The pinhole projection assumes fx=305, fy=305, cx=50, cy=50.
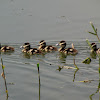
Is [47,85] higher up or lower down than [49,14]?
Result: lower down

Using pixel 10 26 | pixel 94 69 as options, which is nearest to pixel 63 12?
pixel 10 26

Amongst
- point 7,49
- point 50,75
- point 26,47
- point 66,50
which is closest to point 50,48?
point 66,50

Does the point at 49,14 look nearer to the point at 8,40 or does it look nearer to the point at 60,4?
the point at 60,4

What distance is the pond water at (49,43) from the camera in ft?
16.2

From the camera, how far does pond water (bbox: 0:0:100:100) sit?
4.95m

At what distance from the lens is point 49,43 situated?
9219 mm

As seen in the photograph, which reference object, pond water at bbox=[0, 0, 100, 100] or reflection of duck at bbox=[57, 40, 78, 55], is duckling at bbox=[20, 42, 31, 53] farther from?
reflection of duck at bbox=[57, 40, 78, 55]

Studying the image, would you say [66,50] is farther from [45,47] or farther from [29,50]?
[29,50]

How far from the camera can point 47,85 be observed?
Answer: 5.21m

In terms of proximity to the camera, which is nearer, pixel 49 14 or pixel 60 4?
pixel 49 14

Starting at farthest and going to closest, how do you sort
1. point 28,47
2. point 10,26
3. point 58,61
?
point 10,26 → point 28,47 → point 58,61

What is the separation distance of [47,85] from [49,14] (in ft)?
22.1

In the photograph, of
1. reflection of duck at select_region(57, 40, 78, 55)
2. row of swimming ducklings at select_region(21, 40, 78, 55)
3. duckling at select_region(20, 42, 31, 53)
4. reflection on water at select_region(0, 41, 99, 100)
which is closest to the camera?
reflection on water at select_region(0, 41, 99, 100)

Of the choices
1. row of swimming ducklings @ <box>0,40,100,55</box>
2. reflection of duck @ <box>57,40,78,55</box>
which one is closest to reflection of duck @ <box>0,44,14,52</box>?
row of swimming ducklings @ <box>0,40,100,55</box>
